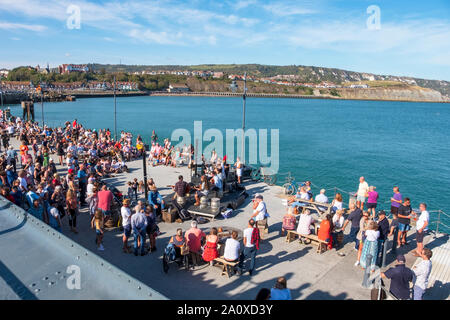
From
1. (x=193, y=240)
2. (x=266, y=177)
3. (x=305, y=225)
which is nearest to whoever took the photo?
(x=193, y=240)

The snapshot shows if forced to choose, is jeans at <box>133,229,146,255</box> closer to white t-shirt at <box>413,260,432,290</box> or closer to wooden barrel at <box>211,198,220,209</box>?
wooden barrel at <box>211,198,220,209</box>

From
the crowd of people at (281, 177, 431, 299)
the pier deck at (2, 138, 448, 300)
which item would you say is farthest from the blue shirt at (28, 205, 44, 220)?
the crowd of people at (281, 177, 431, 299)

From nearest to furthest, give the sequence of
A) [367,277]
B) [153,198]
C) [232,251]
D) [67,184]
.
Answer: [367,277], [232,251], [153,198], [67,184]

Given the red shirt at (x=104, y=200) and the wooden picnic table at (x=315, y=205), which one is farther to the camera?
the wooden picnic table at (x=315, y=205)

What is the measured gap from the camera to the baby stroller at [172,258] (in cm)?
743

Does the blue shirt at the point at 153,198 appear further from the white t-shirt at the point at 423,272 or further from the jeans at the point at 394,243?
the white t-shirt at the point at 423,272

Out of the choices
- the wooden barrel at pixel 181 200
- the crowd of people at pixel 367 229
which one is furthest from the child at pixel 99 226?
the crowd of people at pixel 367 229

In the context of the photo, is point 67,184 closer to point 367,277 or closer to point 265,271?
point 265,271

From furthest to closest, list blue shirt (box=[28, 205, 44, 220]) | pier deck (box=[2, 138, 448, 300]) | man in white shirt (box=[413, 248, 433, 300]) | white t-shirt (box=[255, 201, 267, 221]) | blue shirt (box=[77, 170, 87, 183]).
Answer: blue shirt (box=[77, 170, 87, 183]), white t-shirt (box=[255, 201, 267, 221]), blue shirt (box=[28, 205, 44, 220]), pier deck (box=[2, 138, 448, 300]), man in white shirt (box=[413, 248, 433, 300])

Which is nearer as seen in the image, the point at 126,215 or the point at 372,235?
the point at 372,235

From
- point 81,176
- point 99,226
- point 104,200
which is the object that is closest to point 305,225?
point 99,226

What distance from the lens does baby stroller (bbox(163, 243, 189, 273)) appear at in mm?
7430

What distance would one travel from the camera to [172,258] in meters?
7.49
